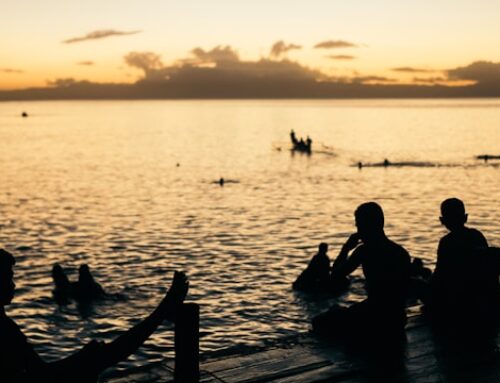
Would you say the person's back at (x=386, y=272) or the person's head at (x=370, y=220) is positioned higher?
the person's head at (x=370, y=220)

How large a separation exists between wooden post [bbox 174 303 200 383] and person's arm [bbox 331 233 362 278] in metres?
2.17

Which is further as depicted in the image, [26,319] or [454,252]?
[26,319]

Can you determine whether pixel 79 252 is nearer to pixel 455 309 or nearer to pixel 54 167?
pixel 455 309

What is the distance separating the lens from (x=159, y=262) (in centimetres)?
2544

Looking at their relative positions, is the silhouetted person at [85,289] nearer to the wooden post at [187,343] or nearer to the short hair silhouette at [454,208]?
the wooden post at [187,343]

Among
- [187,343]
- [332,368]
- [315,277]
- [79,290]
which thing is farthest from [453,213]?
[79,290]

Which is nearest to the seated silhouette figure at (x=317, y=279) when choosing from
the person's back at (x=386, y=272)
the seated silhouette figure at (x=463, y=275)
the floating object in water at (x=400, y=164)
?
the seated silhouette figure at (x=463, y=275)

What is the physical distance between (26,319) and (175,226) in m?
17.1

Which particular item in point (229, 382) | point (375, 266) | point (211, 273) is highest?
point (375, 266)

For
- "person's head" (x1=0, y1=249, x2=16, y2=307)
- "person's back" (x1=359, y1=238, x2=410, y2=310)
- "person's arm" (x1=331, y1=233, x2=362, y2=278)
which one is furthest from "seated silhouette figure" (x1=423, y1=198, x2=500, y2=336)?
"person's head" (x1=0, y1=249, x2=16, y2=307)

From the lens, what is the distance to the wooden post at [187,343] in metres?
→ 6.78

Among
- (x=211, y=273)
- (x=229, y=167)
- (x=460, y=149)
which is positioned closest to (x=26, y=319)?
(x=211, y=273)

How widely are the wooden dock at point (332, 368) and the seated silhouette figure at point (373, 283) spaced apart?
1.33ft

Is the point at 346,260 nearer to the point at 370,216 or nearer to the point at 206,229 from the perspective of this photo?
the point at 370,216
